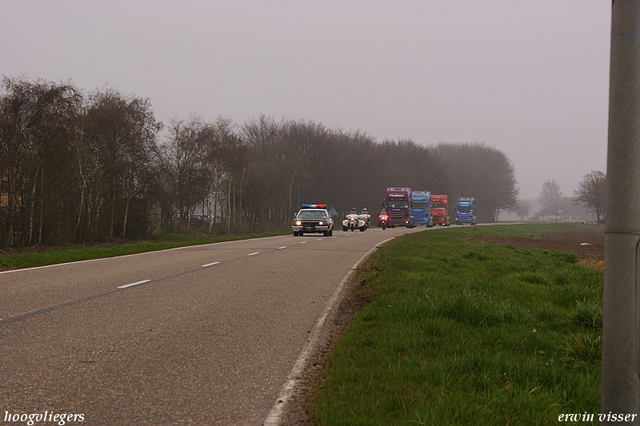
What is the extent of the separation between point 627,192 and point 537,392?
6.18ft

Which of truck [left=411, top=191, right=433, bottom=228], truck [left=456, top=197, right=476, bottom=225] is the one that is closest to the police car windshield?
truck [left=411, top=191, right=433, bottom=228]

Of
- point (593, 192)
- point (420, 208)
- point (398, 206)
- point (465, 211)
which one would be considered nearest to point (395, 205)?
point (398, 206)

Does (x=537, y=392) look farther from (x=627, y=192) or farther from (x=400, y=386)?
(x=627, y=192)

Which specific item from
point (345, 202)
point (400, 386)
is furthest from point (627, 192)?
point (345, 202)

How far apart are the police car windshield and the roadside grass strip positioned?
26.0m

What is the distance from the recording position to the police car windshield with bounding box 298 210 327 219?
115ft

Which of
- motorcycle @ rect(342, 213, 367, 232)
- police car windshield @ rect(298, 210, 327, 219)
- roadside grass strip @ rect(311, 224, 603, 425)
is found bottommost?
roadside grass strip @ rect(311, 224, 603, 425)

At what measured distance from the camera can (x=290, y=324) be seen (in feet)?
23.4

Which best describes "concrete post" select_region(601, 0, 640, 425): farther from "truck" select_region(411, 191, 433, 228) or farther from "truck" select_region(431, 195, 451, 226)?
"truck" select_region(431, 195, 451, 226)

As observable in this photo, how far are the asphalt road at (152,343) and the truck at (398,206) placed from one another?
46.5 metres

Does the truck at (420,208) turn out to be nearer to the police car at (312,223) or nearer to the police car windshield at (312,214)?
the police car windshield at (312,214)

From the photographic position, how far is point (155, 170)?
123ft

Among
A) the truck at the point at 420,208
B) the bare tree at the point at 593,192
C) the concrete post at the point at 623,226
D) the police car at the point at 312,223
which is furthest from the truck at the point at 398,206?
the concrete post at the point at 623,226

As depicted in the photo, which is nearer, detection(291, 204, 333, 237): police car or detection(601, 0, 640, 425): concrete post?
detection(601, 0, 640, 425): concrete post
